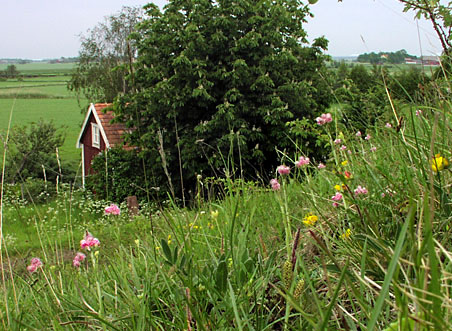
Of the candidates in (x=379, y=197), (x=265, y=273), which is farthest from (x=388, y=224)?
(x=265, y=273)

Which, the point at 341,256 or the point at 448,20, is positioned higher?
the point at 448,20

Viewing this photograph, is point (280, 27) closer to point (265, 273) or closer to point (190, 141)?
point (190, 141)

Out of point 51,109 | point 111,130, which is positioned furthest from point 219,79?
point 51,109

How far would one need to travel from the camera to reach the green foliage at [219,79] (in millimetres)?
15188

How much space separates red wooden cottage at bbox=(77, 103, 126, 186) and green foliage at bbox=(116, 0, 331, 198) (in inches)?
211

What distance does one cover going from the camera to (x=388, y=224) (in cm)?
145

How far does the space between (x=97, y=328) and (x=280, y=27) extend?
52.9ft

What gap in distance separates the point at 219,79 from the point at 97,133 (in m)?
12.1

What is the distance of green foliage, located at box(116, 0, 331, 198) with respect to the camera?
1519 cm

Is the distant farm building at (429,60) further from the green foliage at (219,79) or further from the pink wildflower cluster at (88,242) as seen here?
the green foliage at (219,79)

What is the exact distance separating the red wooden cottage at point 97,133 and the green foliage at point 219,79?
5372 millimetres

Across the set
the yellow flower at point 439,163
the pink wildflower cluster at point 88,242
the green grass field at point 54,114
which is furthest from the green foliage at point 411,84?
the green grass field at point 54,114

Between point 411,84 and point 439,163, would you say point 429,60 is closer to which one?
point 439,163

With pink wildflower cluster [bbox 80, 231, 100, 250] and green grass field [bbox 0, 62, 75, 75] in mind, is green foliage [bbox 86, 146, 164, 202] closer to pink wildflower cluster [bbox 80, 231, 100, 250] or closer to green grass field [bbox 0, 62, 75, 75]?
green grass field [bbox 0, 62, 75, 75]
